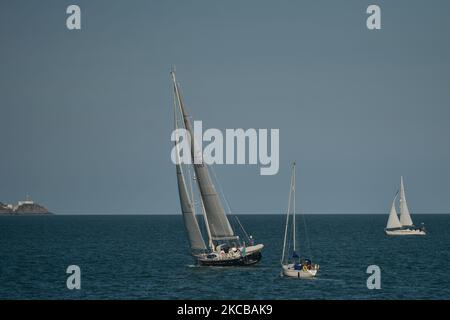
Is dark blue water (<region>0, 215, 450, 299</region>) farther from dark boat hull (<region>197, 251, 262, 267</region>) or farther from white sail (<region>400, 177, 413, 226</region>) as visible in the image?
white sail (<region>400, 177, 413, 226</region>)

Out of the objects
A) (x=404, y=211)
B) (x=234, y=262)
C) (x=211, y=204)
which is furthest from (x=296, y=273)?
(x=404, y=211)

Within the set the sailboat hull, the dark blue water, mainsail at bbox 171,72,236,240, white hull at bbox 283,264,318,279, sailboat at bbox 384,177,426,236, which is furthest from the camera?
sailboat at bbox 384,177,426,236

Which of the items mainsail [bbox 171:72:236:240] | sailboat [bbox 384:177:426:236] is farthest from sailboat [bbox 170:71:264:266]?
sailboat [bbox 384:177:426:236]

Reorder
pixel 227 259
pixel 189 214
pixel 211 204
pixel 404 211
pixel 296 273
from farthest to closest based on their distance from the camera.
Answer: pixel 404 211 → pixel 211 204 → pixel 189 214 → pixel 227 259 → pixel 296 273

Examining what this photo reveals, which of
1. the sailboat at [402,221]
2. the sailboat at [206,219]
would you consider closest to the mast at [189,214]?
the sailboat at [206,219]

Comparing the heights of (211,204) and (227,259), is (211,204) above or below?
above

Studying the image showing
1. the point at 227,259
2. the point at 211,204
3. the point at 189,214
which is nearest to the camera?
the point at 227,259

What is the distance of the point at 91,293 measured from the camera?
66688 mm

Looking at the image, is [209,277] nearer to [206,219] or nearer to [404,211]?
[206,219]

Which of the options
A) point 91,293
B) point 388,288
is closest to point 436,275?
point 388,288

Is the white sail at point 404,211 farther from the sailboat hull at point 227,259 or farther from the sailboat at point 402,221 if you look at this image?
the sailboat hull at point 227,259

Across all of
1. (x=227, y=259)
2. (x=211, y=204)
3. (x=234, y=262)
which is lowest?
(x=234, y=262)
